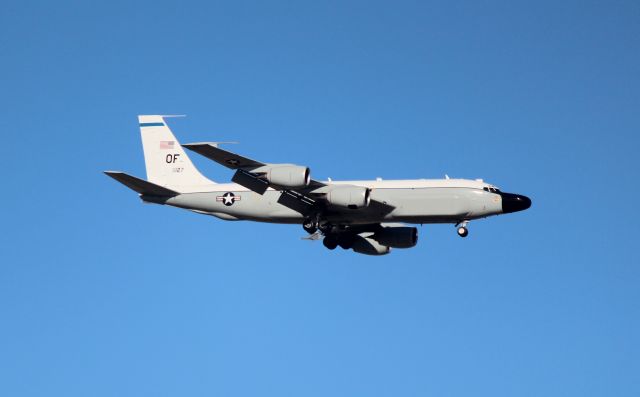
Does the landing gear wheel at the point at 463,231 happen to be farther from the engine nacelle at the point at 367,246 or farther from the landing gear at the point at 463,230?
the engine nacelle at the point at 367,246

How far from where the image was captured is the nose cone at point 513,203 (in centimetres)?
6003

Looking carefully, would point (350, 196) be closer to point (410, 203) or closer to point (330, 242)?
point (410, 203)

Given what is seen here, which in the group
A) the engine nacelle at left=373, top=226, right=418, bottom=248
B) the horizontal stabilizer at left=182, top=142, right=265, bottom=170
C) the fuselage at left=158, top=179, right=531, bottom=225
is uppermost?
the horizontal stabilizer at left=182, top=142, right=265, bottom=170

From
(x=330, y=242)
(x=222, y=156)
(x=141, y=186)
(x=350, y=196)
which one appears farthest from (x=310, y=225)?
(x=141, y=186)

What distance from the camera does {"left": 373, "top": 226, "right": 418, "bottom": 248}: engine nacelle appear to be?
216ft

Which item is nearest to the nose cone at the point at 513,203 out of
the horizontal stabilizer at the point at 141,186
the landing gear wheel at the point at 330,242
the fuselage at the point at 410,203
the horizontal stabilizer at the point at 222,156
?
the fuselage at the point at 410,203

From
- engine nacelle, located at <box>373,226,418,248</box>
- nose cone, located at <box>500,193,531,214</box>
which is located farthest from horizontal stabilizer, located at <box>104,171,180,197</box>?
nose cone, located at <box>500,193,531,214</box>

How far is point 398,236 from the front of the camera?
65938 mm

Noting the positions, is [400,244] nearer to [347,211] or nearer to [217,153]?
[347,211]

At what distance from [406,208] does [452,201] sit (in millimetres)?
2684

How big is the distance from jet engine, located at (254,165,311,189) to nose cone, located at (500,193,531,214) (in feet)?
39.0

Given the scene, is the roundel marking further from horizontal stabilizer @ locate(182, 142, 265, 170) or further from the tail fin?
horizontal stabilizer @ locate(182, 142, 265, 170)

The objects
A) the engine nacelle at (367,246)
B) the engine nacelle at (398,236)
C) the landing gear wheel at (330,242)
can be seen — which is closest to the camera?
the landing gear wheel at (330,242)

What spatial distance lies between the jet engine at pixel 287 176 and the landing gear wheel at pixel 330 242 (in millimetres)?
8040
